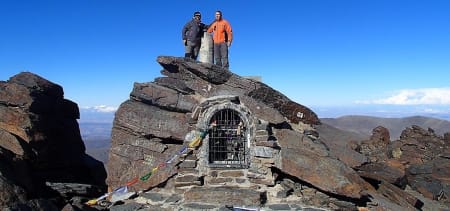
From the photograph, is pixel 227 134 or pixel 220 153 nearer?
pixel 227 134

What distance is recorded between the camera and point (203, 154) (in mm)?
14367

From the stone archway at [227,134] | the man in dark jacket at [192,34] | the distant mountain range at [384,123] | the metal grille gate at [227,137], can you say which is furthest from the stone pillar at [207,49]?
the distant mountain range at [384,123]

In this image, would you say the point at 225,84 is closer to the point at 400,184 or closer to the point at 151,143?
the point at 151,143

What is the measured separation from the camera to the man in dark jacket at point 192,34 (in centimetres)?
1711

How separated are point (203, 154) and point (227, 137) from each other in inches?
42.7

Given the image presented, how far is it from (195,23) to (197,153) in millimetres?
5817

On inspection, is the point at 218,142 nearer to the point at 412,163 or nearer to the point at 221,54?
the point at 221,54

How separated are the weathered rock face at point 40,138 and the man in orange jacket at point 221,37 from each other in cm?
778

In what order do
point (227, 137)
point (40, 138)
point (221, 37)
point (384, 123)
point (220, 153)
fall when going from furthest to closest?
point (384, 123) → point (221, 37) → point (40, 138) → point (220, 153) → point (227, 137)

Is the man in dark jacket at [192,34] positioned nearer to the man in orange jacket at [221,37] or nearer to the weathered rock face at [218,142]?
the man in orange jacket at [221,37]

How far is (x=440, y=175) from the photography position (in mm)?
19797

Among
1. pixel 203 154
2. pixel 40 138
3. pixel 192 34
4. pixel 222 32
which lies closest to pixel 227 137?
pixel 203 154

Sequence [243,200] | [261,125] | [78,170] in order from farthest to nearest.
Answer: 1. [78,170]
2. [261,125]
3. [243,200]

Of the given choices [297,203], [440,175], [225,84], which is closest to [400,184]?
[440,175]
